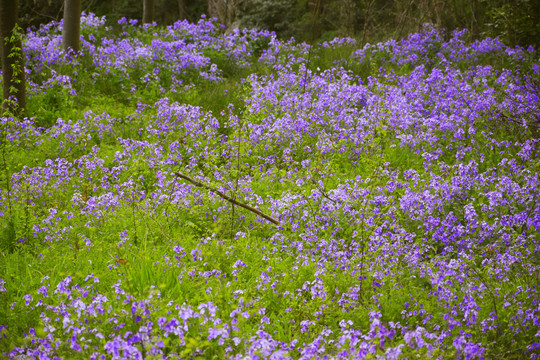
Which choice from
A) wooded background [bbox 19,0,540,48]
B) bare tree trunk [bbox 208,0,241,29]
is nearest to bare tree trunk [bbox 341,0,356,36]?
wooded background [bbox 19,0,540,48]

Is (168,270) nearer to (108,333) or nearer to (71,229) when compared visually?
(108,333)

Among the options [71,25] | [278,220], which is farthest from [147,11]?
[278,220]

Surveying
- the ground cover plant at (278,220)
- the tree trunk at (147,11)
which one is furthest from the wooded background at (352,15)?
the tree trunk at (147,11)

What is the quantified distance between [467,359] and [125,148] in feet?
15.9

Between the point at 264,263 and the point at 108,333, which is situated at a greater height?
the point at 264,263

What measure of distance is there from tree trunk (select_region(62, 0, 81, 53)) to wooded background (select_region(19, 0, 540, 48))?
1.47 meters

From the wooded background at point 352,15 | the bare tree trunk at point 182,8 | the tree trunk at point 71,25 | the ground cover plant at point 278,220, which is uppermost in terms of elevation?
the bare tree trunk at point 182,8

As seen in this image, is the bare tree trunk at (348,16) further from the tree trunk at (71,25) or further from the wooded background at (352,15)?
the tree trunk at (71,25)

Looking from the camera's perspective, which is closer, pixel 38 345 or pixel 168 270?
pixel 38 345

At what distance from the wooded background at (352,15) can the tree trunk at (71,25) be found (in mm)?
1466

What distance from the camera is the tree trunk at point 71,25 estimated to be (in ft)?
30.4

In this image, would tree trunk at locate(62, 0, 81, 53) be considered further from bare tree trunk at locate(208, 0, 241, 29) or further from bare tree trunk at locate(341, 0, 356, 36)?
bare tree trunk at locate(341, 0, 356, 36)

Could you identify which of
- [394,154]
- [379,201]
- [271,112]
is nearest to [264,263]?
[379,201]

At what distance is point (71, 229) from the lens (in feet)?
15.1
